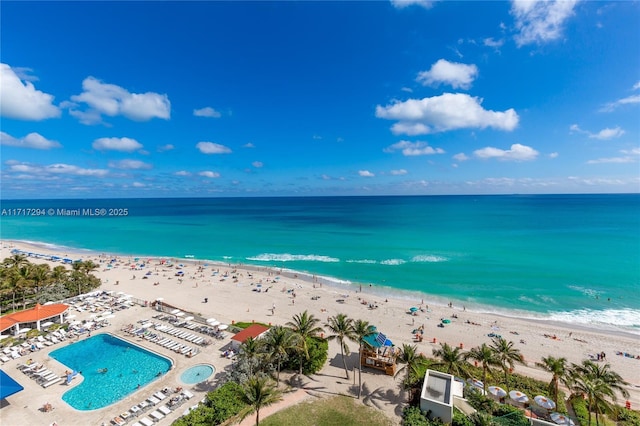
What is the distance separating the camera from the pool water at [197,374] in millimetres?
24312

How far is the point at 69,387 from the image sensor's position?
23.5m

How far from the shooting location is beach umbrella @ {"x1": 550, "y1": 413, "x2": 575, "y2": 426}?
19.1 m

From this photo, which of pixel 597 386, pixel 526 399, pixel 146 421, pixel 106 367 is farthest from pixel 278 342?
pixel 597 386

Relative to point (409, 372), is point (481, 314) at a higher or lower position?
lower

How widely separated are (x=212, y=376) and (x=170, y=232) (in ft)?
348

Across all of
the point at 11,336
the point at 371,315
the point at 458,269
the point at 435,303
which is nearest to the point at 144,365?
the point at 11,336

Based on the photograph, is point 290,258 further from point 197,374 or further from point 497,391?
point 497,391

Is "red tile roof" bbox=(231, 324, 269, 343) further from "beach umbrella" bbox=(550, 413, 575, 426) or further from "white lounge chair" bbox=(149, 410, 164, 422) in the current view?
"beach umbrella" bbox=(550, 413, 575, 426)

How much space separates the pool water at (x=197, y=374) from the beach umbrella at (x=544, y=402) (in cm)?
2441

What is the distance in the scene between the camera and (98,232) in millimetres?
118000

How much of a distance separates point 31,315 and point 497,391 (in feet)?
148

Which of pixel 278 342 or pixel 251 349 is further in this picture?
pixel 251 349

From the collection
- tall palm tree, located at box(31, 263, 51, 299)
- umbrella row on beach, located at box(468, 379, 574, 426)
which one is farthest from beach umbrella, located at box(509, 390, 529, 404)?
tall palm tree, located at box(31, 263, 51, 299)

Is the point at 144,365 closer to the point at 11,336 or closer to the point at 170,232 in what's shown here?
the point at 11,336
